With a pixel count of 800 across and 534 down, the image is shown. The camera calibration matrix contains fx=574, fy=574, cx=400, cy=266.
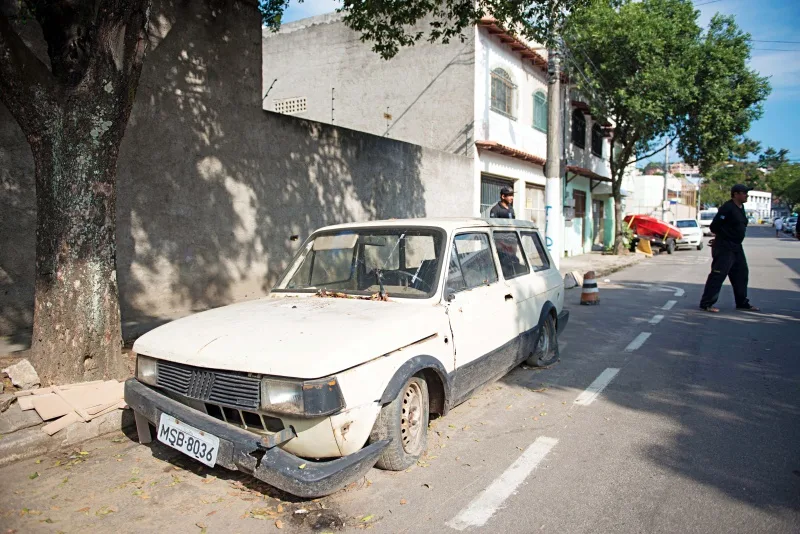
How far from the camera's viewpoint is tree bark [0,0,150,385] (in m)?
4.60

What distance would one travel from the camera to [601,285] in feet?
45.0

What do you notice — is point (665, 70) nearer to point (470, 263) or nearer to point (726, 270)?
point (726, 270)

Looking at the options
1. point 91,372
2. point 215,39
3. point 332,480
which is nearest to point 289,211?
point 215,39

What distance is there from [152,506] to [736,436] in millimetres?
3936

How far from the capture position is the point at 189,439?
3242 millimetres

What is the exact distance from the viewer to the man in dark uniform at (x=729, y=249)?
9094mm

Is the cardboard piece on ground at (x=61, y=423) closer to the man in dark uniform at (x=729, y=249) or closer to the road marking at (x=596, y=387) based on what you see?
the road marking at (x=596, y=387)

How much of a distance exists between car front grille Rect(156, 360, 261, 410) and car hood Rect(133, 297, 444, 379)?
0.22 feet

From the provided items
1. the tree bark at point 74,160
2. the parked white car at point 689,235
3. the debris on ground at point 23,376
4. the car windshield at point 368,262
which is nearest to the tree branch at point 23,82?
the tree bark at point 74,160

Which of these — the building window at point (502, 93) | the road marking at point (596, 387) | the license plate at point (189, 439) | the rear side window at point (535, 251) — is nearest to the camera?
the license plate at point (189, 439)

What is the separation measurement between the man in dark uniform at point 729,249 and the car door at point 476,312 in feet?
19.0

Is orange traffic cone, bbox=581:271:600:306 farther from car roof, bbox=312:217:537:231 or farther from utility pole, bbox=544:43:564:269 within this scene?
car roof, bbox=312:217:537:231

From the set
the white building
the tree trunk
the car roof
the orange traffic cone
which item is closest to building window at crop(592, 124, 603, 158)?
the orange traffic cone

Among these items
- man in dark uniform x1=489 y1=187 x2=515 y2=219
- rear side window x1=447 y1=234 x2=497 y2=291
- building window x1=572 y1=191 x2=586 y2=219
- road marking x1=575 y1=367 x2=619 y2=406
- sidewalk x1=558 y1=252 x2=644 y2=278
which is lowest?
road marking x1=575 y1=367 x2=619 y2=406
